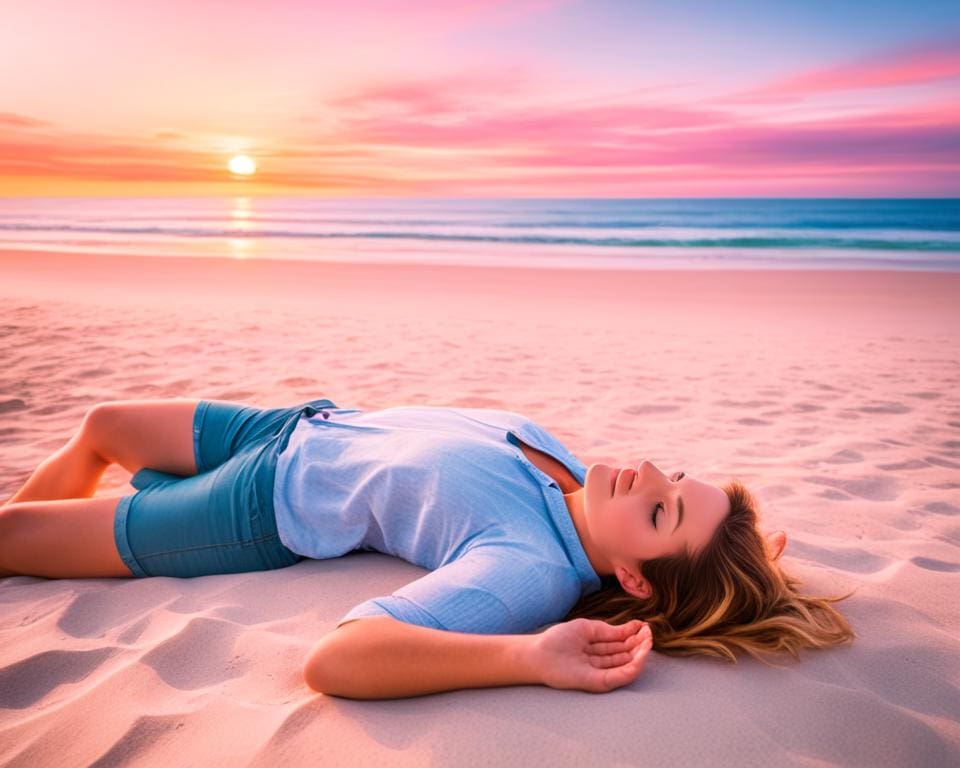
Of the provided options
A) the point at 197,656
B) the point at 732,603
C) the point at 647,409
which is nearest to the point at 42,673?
the point at 197,656

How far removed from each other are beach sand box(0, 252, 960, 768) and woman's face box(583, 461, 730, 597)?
0.35 meters

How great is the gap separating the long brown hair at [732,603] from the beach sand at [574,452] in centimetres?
7

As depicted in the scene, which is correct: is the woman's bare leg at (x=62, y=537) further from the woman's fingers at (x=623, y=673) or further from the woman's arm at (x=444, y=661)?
the woman's fingers at (x=623, y=673)

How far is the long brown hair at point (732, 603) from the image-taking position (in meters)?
2.29

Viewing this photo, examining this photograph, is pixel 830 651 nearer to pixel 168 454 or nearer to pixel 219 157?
pixel 168 454

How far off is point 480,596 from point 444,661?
229 millimetres

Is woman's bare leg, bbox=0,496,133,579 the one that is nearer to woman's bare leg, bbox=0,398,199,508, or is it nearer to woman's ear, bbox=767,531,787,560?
woman's bare leg, bbox=0,398,199,508

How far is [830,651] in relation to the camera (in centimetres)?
229

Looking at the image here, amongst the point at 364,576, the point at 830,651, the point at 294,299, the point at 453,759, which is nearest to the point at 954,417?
the point at 830,651

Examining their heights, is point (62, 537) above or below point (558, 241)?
below

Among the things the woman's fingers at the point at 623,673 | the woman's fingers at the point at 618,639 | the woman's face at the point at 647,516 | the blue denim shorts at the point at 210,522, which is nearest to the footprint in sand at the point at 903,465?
the woman's face at the point at 647,516

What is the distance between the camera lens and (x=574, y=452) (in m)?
4.47

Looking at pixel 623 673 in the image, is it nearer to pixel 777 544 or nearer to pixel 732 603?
pixel 732 603

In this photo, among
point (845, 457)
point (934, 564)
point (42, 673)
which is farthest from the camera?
point (845, 457)
